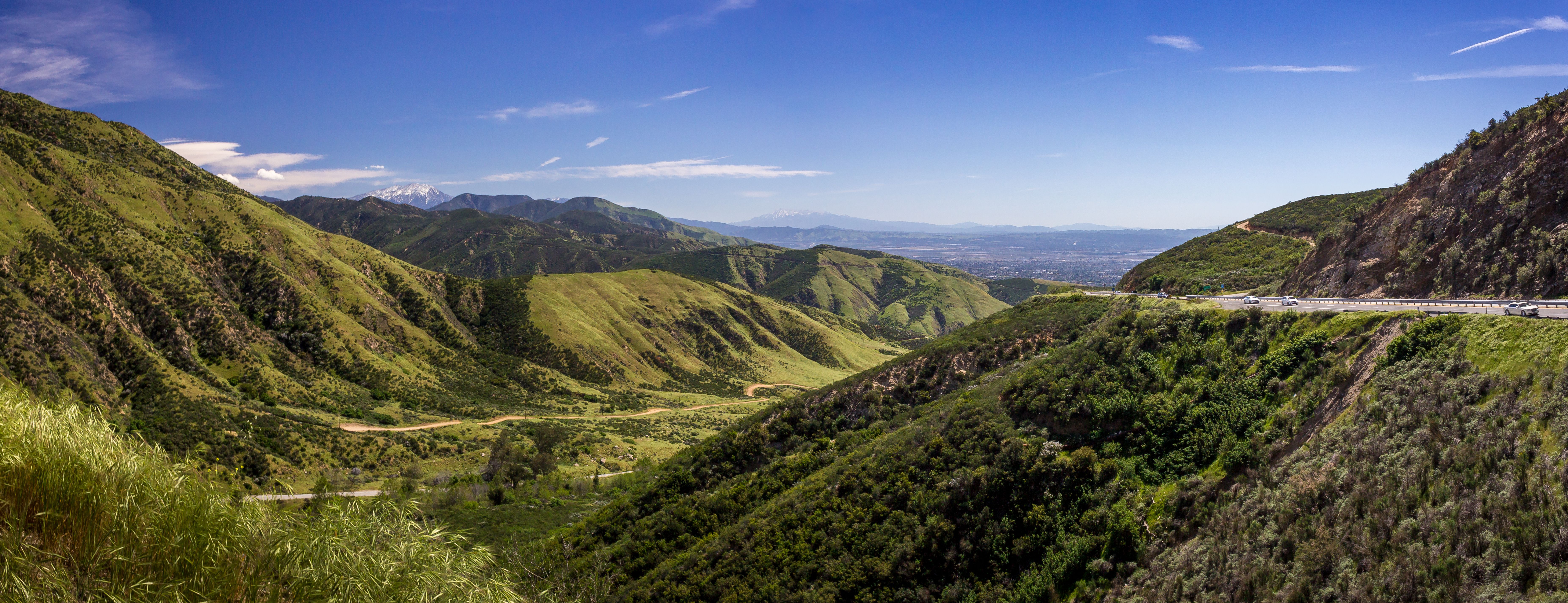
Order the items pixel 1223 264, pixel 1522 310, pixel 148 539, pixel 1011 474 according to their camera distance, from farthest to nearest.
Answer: pixel 1223 264
pixel 1011 474
pixel 1522 310
pixel 148 539

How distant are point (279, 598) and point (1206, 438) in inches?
1177

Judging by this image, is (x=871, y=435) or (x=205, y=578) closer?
(x=205, y=578)

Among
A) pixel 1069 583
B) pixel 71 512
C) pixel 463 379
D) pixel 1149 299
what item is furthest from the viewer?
pixel 463 379

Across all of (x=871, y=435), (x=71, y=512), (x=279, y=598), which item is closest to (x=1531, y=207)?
(x=871, y=435)

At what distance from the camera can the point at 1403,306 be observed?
28.1 metres

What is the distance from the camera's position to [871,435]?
46.4m

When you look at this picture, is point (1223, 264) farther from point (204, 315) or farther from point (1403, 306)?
point (204, 315)

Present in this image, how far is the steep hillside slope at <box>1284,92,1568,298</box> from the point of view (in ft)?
90.0

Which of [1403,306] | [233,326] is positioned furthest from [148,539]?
[233,326]

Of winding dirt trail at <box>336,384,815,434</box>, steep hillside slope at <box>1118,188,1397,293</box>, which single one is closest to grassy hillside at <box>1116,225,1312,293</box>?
steep hillside slope at <box>1118,188,1397,293</box>

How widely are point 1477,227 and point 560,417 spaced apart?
100557mm

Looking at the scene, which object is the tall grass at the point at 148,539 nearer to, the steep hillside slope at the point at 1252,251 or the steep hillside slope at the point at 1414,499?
the steep hillside slope at the point at 1414,499

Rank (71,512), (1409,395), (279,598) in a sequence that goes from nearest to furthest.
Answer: (71,512)
(279,598)
(1409,395)

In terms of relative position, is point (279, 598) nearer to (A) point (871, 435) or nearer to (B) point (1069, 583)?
(B) point (1069, 583)
